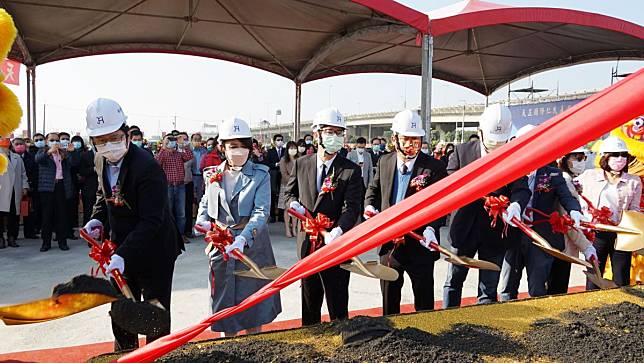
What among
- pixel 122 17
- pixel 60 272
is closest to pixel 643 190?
pixel 60 272

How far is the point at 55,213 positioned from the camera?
20.1ft

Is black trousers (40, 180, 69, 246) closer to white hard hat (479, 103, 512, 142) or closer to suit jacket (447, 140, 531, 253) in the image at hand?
suit jacket (447, 140, 531, 253)

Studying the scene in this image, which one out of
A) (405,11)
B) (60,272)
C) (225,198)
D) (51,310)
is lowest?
(60,272)

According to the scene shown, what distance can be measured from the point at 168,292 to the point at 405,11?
5.71m

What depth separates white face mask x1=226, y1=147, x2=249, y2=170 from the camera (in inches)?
108

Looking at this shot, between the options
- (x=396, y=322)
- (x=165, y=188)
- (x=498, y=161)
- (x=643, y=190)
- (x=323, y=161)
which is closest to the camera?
(x=498, y=161)

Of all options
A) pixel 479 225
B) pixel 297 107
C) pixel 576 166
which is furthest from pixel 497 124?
pixel 297 107

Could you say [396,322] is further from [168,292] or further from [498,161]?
[168,292]

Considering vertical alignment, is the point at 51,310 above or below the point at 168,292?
above

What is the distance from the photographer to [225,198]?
9.09 feet

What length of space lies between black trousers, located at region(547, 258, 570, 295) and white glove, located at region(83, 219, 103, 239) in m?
3.12

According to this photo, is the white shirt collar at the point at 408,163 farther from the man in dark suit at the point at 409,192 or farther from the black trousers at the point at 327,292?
the black trousers at the point at 327,292

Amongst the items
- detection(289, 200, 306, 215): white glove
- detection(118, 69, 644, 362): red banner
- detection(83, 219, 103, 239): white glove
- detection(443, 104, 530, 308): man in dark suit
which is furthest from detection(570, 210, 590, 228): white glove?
→ detection(83, 219, 103, 239): white glove

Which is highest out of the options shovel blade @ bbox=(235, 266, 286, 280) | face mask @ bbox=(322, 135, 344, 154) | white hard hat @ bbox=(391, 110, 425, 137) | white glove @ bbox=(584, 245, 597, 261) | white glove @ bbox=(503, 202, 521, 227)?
white hard hat @ bbox=(391, 110, 425, 137)
